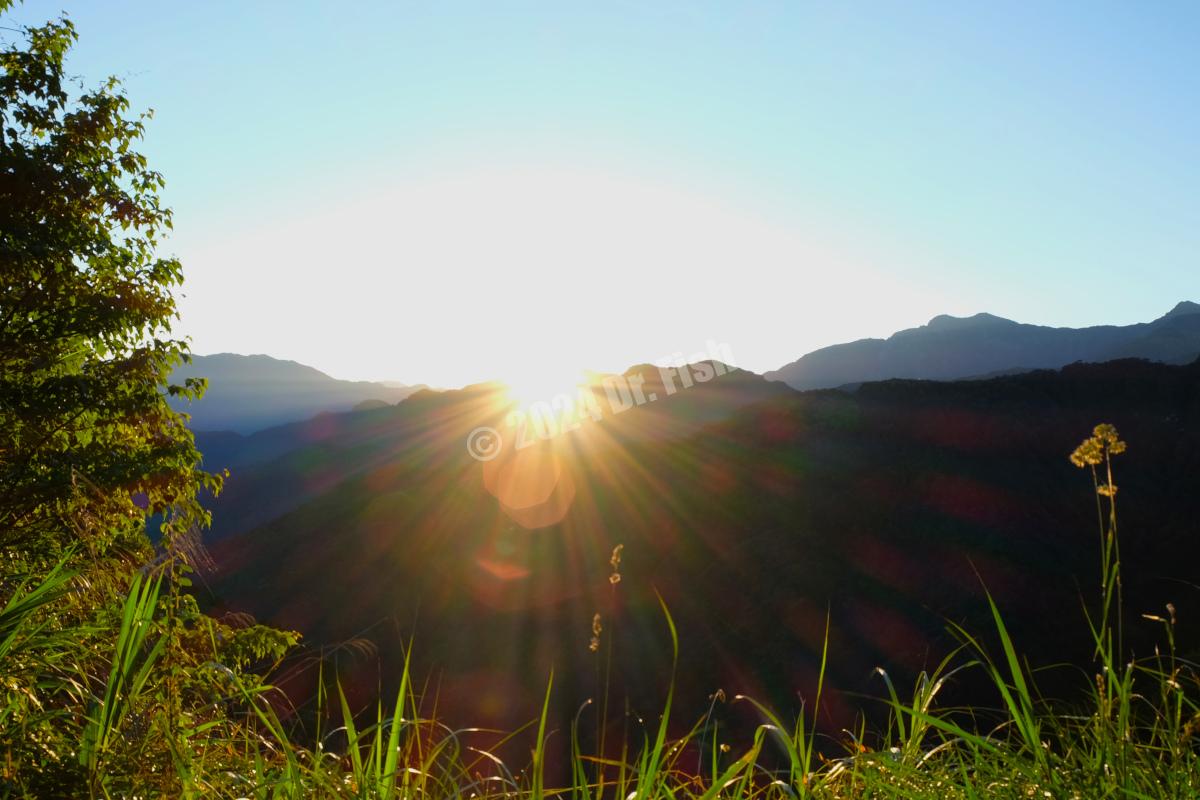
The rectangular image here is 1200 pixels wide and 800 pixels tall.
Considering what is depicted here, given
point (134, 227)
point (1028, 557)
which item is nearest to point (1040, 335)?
point (1028, 557)

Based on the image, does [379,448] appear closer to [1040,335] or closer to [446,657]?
[446,657]

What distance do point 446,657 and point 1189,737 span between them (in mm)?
34776

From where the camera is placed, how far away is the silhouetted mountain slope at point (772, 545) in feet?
88.2

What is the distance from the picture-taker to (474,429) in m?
66.2

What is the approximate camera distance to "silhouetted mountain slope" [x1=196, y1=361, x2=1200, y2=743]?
26.9 meters

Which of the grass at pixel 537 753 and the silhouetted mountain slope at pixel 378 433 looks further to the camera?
the silhouetted mountain slope at pixel 378 433

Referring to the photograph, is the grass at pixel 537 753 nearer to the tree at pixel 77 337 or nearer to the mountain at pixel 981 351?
the tree at pixel 77 337

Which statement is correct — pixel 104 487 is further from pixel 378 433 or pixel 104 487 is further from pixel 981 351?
pixel 981 351

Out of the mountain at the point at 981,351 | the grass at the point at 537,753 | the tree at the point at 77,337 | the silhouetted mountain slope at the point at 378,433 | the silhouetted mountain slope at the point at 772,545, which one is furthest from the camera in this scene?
the mountain at the point at 981,351
